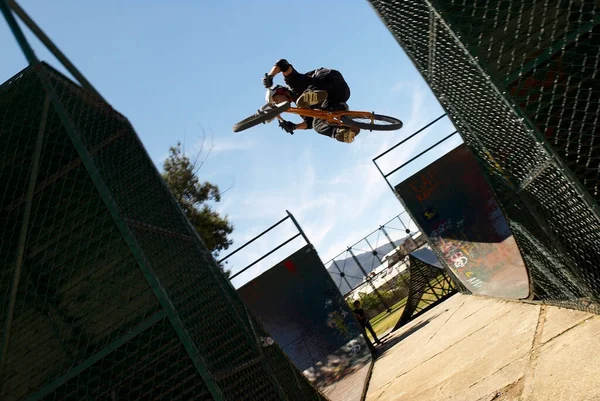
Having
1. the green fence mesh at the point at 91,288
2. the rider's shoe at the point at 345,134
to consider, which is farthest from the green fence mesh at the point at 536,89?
the rider's shoe at the point at 345,134

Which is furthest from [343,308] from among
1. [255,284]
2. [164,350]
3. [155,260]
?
[164,350]

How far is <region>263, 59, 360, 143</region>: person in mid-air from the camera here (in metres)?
6.74

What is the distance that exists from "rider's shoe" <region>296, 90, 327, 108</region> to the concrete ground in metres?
3.77

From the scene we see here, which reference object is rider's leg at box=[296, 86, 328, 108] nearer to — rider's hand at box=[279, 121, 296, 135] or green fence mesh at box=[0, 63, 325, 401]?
rider's hand at box=[279, 121, 296, 135]

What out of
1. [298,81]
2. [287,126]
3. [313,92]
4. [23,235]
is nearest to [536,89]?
[23,235]

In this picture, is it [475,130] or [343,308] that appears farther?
[343,308]

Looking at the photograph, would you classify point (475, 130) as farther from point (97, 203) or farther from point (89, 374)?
point (89, 374)

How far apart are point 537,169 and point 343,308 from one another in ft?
22.3

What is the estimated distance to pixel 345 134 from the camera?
7457 millimetres

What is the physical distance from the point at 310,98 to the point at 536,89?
13.4 feet

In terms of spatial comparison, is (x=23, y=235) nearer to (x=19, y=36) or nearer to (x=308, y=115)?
(x=19, y=36)

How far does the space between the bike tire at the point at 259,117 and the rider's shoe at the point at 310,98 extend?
0.27m

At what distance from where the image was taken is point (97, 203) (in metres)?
3.88

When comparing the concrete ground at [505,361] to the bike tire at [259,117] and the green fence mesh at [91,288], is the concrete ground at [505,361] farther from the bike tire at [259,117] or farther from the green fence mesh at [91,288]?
the bike tire at [259,117]
